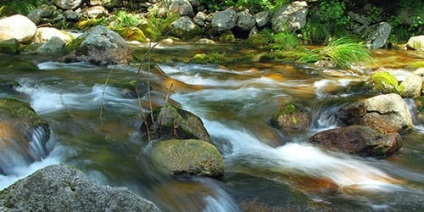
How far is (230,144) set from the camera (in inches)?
237

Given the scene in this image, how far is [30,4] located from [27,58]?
30.1 feet

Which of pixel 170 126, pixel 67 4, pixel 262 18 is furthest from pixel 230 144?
pixel 67 4

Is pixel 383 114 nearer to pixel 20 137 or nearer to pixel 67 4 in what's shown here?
pixel 20 137

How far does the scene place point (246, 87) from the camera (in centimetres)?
868

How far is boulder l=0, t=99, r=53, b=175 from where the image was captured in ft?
14.8

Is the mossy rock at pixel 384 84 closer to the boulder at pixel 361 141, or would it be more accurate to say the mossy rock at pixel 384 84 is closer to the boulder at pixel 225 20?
the boulder at pixel 361 141

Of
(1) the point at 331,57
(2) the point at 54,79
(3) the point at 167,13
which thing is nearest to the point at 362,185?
(2) the point at 54,79

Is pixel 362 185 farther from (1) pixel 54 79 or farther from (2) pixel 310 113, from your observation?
(1) pixel 54 79

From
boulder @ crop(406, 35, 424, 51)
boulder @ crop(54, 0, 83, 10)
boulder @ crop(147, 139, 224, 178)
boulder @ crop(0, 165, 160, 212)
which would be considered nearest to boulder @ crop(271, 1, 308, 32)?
boulder @ crop(406, 35, 424, 51)

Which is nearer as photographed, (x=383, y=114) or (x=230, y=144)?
(x=230, y=144)

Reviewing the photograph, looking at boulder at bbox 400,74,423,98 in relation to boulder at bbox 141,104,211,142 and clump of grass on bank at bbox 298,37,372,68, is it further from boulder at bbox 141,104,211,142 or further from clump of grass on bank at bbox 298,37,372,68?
boulder at bbox 141,104,211,142

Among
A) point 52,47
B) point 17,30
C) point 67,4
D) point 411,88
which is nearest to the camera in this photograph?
point 411,88

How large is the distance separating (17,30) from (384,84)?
904 centimetres

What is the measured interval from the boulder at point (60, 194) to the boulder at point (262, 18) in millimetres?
13272
